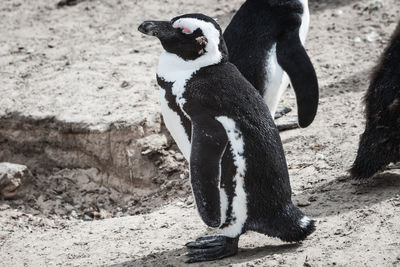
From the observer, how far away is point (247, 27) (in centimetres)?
426

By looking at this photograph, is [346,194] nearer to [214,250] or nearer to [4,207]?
[214,250]

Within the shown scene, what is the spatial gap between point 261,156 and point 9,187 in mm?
2265

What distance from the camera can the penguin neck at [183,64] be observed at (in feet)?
10.6

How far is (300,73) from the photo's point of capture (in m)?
3.92

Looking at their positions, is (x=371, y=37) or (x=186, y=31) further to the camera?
(x=371, y=37)

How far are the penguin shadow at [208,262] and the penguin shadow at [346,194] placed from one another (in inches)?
17.2

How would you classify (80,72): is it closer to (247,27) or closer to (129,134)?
(129,134)

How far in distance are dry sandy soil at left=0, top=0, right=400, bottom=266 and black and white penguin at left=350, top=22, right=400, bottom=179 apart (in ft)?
0.47

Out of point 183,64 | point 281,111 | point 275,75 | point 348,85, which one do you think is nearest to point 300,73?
point 275,75

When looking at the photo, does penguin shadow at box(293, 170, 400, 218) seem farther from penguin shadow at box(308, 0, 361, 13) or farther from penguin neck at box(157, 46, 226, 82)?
penguin shadow at box(308, 0, 361, 13)

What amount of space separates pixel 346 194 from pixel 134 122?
165 cm

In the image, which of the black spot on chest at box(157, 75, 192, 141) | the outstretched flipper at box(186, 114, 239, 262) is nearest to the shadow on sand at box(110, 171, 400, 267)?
the outstretched flipper at box(186, 114, 239, 262)

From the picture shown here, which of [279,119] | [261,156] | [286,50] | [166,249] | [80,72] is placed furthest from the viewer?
[80,72]

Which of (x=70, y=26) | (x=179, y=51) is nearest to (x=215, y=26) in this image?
(x=179, y=51)
